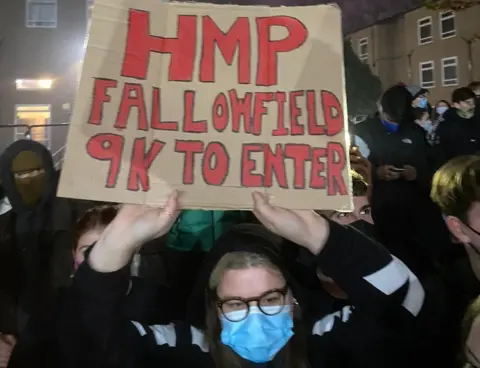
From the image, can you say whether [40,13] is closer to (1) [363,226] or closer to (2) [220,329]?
(1) [363,226]

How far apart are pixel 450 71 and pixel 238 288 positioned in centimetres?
297

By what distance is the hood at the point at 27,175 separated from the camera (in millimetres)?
1820

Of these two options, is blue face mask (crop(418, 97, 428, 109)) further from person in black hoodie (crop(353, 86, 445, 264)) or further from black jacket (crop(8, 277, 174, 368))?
black jacket (crop(8, 277, 174, 368))

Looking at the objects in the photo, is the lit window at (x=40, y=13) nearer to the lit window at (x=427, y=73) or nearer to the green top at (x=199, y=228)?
the green top at (x=199, y=228)

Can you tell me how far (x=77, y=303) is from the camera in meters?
0.96

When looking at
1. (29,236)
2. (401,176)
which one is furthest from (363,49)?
(29,236)

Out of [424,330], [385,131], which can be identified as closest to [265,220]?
[424,330]

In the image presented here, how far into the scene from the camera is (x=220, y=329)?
1.05 m

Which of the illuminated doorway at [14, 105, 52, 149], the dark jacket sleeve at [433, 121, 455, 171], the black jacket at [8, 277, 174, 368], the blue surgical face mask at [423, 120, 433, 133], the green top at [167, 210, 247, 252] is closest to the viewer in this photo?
the black jacket at [8, 277, 174, 368]

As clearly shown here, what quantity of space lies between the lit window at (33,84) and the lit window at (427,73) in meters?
2.33

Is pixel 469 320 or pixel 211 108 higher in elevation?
pixel 211 108

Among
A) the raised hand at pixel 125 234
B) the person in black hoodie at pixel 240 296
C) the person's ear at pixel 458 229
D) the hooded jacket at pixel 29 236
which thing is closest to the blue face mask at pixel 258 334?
the person in black hoodie at pixel 240 296

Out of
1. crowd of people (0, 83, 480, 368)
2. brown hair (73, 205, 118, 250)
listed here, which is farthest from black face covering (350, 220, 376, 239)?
brown hair (73, 205, 118, 250)

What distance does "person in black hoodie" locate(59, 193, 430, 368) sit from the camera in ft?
3.08
